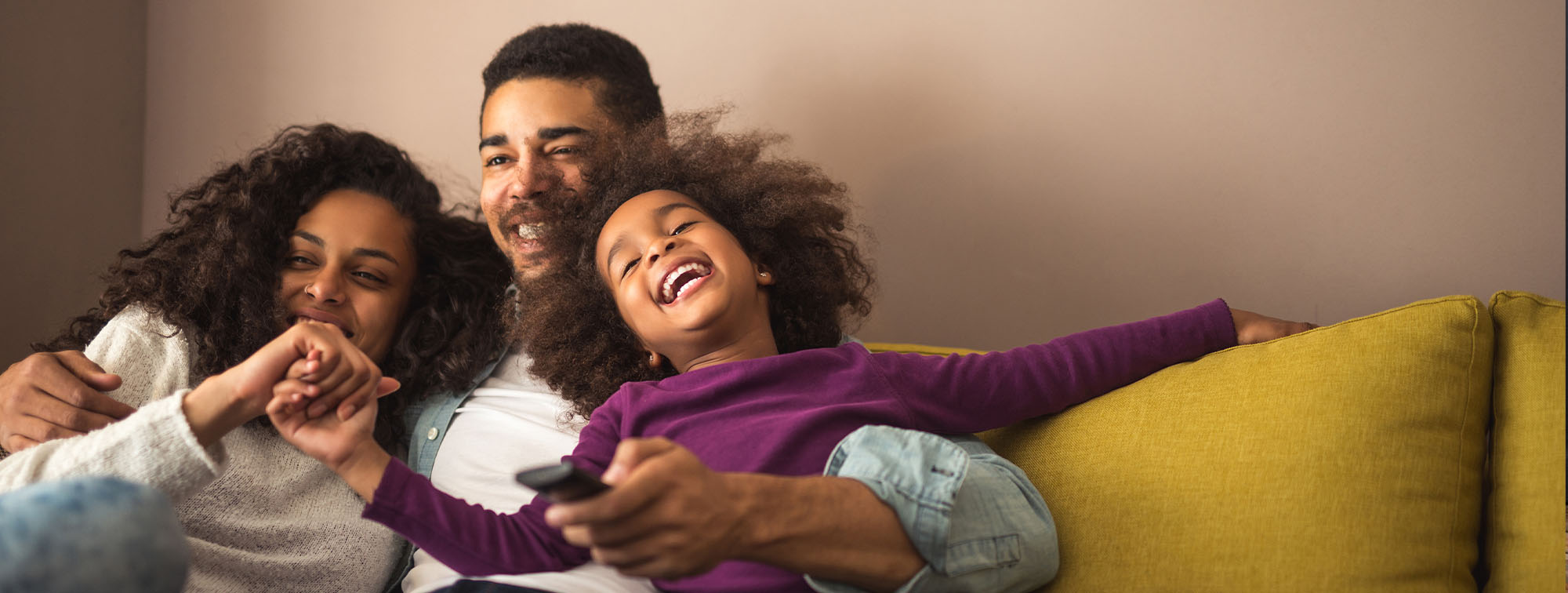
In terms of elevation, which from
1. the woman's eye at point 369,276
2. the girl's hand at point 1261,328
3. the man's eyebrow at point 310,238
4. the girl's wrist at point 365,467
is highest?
the girl's hand at point 1261,328

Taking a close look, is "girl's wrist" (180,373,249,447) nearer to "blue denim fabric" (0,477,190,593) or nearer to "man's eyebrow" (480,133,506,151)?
"blue denim fabric" (0,477,190,593)

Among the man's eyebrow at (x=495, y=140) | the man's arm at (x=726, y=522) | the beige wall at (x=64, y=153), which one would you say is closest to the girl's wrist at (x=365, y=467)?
the man's arm at (x=726, y=522)

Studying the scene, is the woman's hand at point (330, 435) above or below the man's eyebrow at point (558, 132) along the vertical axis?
below

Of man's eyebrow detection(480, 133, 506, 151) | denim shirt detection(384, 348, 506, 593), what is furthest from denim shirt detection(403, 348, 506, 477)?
man's eyebrow detection(480, 133, 506, 151)

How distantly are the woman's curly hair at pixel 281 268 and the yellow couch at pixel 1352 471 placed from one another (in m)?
1.11

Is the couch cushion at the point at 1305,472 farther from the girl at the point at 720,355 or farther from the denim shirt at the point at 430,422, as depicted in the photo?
the denim shirt at the point at 430,422

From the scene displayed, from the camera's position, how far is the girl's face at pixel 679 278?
135 centimetres

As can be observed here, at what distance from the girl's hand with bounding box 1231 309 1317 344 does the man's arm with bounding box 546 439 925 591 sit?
2.34 ft

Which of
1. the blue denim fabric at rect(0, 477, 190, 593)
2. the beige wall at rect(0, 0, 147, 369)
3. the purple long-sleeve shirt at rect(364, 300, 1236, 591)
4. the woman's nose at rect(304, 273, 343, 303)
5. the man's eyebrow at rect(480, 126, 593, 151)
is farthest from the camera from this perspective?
the beige wall at rect(0, 0, 147, 369)

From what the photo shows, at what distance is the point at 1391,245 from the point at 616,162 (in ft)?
4.75

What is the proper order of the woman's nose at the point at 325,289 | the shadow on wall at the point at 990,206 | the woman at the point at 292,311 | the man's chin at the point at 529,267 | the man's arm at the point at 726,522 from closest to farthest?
the man's arm at the point at 726,522 < the woman at the point at 292,311 < the woman's nose at the point at 325,289 < the man's chin at the point at 529,267 < the shadow on wall at the point at 990,206

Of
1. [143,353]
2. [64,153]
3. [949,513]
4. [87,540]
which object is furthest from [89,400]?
[64,153]

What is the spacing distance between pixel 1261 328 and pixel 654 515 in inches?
40.6

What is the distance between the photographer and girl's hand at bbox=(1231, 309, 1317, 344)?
4.65 feet
